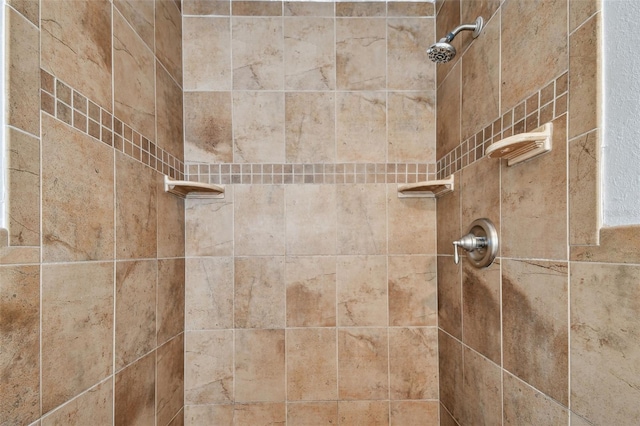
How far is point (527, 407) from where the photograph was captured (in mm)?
985

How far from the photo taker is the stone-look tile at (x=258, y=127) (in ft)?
5.81

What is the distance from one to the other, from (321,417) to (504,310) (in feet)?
3.65

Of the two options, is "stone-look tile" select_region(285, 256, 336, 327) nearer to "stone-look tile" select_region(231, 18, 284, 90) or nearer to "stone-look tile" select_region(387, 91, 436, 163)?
"stone-look tile" select_region(387, 91, 436, 163)

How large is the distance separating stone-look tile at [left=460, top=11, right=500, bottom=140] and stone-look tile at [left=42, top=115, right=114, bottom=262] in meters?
1.29

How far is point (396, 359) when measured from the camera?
1.75 metres

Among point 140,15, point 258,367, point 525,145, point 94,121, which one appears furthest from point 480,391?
point 140,15

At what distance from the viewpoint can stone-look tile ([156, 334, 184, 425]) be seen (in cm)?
144

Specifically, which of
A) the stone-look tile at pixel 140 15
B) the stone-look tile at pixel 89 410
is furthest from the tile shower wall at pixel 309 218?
the stone-look tile at pixel 89 410

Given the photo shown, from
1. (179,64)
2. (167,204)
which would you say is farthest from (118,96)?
(179,64)

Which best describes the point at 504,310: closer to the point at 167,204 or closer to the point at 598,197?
the point at 598,197

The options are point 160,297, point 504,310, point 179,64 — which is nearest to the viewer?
point 504,310

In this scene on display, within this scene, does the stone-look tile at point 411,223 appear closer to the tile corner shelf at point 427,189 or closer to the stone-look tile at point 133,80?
the tile corner shelf at point 427,189

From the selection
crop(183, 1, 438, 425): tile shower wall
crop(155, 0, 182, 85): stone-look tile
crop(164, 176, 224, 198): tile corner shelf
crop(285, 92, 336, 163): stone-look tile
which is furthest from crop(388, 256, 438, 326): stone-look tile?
crop(155, 0, 182, 85): stone-look tile

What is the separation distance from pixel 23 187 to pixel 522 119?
1.30 metres
